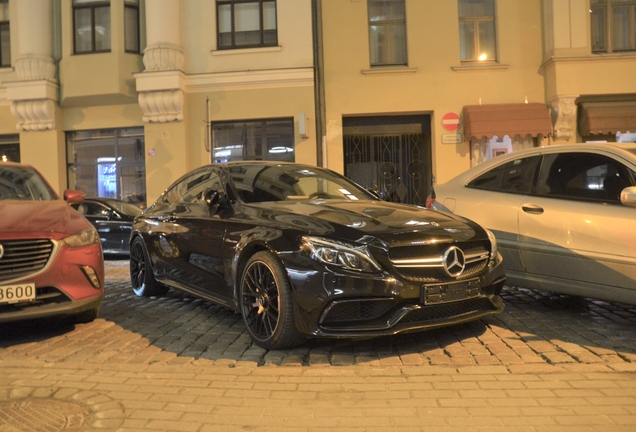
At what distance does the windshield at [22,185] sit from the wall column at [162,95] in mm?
8438

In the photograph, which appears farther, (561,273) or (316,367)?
(561,273)

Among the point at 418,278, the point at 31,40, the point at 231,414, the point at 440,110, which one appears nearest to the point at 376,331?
the point at 418,278

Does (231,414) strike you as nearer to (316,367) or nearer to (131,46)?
(316,367)

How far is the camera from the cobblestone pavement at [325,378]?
3.16 metres

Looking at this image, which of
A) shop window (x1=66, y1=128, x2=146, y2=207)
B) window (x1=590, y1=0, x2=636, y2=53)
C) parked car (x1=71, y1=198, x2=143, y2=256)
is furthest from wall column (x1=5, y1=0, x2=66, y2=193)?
window (x1=590, y1=0, x2=636, y2=53)

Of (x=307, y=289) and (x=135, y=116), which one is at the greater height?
(x=135, y=116)

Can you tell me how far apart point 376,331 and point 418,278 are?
467 mm

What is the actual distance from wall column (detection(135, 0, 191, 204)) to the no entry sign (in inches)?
253

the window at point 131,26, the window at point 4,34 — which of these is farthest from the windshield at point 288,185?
the window at point 4,34

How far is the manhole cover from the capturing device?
312 centimetres

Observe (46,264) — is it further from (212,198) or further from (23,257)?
(212,198)

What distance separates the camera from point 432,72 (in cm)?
1462

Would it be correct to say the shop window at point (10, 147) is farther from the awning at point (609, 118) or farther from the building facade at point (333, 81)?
the awning at point (609, 118)

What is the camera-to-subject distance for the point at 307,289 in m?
4.12
